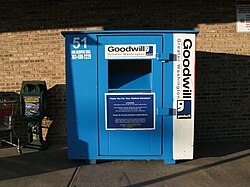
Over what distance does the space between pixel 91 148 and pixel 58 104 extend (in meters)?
1.69

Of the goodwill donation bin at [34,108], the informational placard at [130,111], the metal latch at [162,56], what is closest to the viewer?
the metal latch at [162,56]

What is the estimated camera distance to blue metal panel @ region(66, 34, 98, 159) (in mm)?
4945

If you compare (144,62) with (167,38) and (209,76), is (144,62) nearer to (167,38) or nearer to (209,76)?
(167,38)

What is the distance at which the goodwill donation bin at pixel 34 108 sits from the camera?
19.4 feet

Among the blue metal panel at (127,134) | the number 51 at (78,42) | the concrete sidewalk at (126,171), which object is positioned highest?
the number 51 at (78,42)

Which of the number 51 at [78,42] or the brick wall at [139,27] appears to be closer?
the number 51 at [78,42]

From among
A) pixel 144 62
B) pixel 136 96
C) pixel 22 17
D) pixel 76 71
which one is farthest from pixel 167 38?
pixel 22 17

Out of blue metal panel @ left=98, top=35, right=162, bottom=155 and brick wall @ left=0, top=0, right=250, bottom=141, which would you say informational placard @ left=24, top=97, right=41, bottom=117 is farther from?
blue metal panel @ left=98, top=35, right=162, bottom=155

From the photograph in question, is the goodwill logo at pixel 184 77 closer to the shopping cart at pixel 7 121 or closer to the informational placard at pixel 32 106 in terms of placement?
the informational placard at pixel 32 106

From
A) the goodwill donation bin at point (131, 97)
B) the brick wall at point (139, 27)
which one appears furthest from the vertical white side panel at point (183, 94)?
the brick wall at point (139, 27)

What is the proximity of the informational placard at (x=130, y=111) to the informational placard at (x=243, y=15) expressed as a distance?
8.75 feet

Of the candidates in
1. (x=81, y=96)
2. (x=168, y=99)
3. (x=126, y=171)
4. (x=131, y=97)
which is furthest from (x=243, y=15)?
(x=126, y=171)

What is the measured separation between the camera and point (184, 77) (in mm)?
4934

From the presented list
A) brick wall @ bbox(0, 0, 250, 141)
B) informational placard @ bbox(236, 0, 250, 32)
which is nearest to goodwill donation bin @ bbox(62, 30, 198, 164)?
brick wall @ bbox(0, 0, 250, 141)
